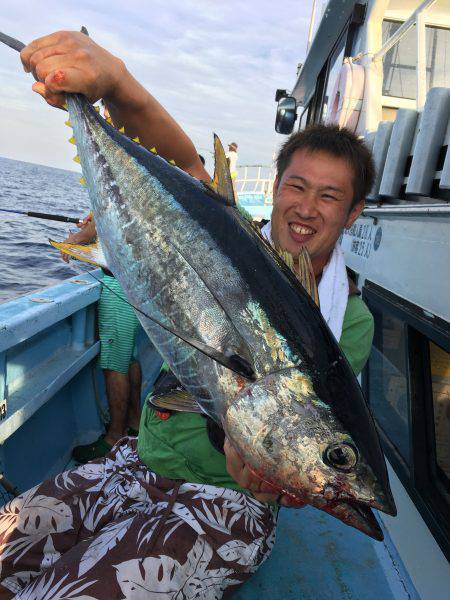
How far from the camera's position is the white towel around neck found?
172 cm

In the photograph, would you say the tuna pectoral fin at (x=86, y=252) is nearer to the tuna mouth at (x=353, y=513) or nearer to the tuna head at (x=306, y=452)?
the tuna head at (x=306, y=452)

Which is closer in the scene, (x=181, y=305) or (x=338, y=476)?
(x=338, y=476)

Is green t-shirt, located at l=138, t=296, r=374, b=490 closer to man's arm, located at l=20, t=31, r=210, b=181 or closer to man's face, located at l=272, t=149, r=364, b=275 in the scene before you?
man's face, located at l=272, t=149, r=364, b=275

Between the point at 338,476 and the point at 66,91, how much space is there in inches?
62.3

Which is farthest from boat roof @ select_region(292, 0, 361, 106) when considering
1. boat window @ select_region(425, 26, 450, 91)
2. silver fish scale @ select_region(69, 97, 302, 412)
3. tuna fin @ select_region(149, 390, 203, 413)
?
tuna fin @ select_region(149, 390, 203, 413)

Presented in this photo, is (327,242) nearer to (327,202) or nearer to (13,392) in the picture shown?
(327,202)

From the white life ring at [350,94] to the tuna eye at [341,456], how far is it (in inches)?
142

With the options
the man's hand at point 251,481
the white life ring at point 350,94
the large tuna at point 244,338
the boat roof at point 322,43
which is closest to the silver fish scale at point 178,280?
the large tuna at point 244,338

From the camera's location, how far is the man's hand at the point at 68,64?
1.64m

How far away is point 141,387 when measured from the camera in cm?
405

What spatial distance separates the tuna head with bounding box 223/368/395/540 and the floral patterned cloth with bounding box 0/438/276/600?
51cm

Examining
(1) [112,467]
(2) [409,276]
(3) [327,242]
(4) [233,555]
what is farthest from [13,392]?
(2) [409,276]

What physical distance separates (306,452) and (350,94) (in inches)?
153

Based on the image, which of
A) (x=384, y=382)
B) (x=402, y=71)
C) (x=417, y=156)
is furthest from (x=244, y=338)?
(x=402, y=71)
